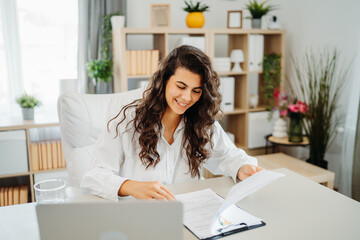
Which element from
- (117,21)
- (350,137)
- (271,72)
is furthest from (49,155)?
(350,137)

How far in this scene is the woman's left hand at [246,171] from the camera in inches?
51.7

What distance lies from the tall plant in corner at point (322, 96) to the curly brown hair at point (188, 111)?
4.99 feet

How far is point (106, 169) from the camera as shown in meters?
1.27

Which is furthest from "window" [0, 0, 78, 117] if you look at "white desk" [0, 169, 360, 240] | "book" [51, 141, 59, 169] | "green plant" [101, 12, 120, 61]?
"white desk" [0, 169, 360, 240]

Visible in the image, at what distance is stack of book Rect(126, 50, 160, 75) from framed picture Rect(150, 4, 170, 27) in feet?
0.80

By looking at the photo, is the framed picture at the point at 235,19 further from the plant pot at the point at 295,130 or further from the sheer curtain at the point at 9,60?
the sheer curtain at the point at 9,60

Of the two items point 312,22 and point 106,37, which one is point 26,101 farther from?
point 312,22

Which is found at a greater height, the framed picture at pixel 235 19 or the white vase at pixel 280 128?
the framed picture at pixel 235 19

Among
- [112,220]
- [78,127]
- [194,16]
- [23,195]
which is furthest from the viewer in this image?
[194,16]

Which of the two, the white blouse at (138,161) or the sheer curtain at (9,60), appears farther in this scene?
the sheer curtain at (9,60)

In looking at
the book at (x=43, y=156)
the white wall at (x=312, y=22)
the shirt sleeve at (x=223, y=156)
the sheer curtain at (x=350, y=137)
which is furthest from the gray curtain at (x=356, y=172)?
the book at (x=43, y=156)

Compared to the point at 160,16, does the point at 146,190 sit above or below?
below

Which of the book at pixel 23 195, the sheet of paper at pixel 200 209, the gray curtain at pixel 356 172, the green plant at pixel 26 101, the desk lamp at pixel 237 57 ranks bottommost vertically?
the book at pixel 23 195

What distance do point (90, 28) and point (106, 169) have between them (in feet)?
6.77
